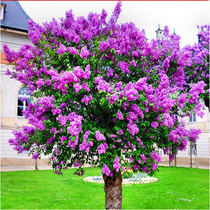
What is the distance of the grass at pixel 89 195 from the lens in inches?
347

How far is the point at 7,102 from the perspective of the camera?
1994 cm

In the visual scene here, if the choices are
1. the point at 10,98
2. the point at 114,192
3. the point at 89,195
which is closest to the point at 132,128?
the point at 114,192

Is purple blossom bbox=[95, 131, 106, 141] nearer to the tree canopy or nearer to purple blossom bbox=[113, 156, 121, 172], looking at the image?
the tree canopy

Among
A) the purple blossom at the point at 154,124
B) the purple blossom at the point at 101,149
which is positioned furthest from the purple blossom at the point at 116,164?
the purple blossom at the point at 154,124

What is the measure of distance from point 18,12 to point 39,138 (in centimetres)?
1857

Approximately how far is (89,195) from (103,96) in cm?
672

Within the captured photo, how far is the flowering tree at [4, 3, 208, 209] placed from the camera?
4.82 m

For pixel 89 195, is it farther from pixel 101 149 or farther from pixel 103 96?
pixel 103 96

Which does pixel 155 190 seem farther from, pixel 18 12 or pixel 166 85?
pixel 18 12

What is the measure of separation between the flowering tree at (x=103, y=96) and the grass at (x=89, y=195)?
3.15m

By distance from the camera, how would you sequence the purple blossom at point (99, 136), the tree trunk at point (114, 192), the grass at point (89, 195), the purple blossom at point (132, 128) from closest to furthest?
the purple blossom at point (99, 136) < the purple blossom at point (132, 128) < the tree trunk at point (114, 192) < the grass at point (89, 195)

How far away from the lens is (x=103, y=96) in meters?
4.73

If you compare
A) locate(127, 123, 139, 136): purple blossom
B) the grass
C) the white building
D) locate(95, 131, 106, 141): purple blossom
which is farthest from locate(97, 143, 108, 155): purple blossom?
the white building

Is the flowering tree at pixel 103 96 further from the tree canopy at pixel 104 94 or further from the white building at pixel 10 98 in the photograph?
the white building at pixel 10 98
